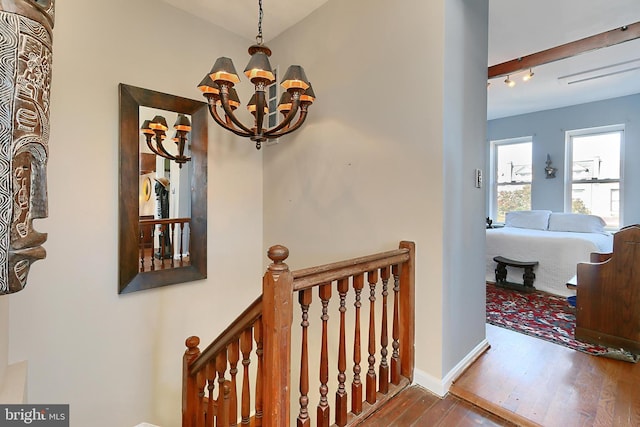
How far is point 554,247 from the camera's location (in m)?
3.79

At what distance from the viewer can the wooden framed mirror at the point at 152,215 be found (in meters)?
2.20

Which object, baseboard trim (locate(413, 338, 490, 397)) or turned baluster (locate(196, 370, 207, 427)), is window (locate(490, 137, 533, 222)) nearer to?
baseboard trim (locate(413, 338, 490, 397))

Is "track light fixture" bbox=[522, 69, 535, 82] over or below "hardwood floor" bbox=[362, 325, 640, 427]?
over

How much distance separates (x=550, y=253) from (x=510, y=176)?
2978mm

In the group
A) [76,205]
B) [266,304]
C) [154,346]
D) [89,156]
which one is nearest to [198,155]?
[89,156]

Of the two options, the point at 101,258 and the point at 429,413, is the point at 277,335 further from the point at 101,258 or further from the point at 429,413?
the point at 101,258

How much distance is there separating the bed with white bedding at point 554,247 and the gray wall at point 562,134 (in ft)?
3.16

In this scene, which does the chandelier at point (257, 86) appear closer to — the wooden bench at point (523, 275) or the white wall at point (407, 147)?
the white wall at point (407, 147)

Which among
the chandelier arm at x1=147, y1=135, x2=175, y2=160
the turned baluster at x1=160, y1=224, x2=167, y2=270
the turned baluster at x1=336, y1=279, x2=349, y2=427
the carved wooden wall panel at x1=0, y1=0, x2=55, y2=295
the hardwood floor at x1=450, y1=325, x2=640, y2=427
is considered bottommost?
the hardwood floor at x1=450, y1=325, x2=640, y2=427

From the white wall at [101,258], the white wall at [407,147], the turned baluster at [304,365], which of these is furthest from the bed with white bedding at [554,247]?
the white wall at [101,258]

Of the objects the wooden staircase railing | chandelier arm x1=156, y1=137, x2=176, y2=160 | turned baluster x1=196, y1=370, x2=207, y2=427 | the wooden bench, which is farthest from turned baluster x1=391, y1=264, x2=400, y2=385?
the wooden bench

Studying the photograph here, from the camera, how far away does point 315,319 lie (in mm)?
2492

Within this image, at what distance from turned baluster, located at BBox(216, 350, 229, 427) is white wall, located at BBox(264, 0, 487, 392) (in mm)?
1080

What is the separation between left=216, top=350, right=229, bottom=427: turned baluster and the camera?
1561 mm
